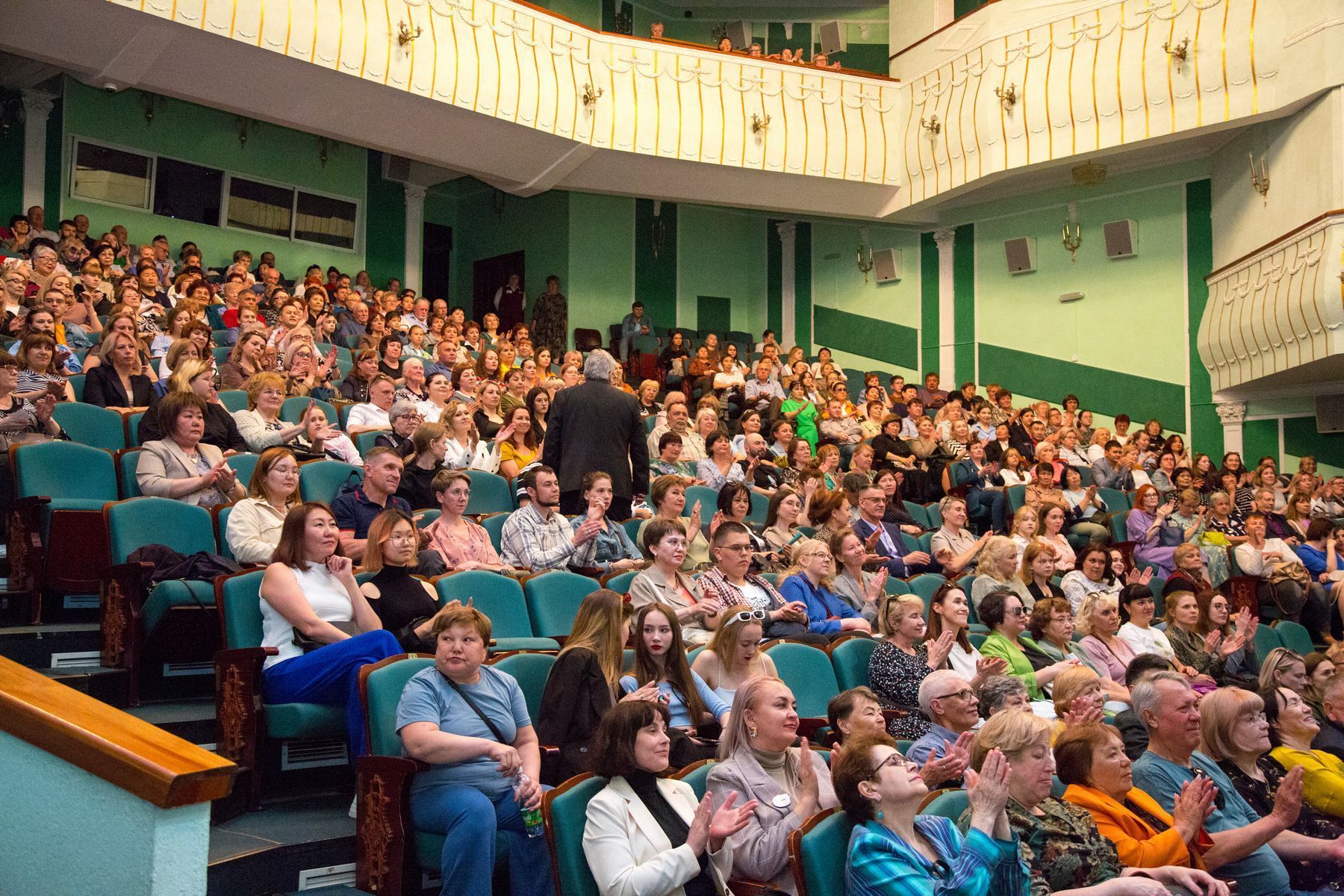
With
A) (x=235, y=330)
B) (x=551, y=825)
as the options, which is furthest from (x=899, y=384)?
(x=551, y=825)

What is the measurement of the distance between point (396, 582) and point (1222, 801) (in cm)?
224

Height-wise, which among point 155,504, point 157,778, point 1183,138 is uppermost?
point 1183,138

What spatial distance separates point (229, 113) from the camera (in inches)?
388

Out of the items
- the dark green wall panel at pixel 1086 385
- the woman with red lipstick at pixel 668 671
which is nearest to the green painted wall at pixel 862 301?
the dark green wall panel at pixel 1086 385

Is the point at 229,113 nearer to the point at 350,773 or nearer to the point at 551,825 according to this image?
the point at 350,773

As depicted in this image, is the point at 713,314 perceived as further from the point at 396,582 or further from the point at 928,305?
the point at 396,582

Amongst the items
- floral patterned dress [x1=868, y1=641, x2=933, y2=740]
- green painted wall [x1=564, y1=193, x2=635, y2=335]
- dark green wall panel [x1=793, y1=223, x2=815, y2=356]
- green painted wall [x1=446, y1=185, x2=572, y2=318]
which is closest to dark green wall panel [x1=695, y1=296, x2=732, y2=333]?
dark green wall panel [x1=793, y1=223, x2=815, y2=356]

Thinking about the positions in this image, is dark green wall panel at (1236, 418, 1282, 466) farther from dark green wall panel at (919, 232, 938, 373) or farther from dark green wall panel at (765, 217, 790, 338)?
dark green wall panel at (765, 217, 790, 338)

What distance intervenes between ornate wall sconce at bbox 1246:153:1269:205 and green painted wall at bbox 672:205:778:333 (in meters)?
5.00

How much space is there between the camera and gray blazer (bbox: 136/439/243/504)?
369 cm

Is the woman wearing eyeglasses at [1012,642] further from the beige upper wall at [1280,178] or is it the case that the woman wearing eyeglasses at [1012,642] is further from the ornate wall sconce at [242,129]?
the ornate wall sconce at [242,129]

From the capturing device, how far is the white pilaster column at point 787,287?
12.4 metres

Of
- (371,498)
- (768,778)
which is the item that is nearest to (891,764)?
(768,778)

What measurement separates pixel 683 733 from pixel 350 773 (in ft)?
2.81
